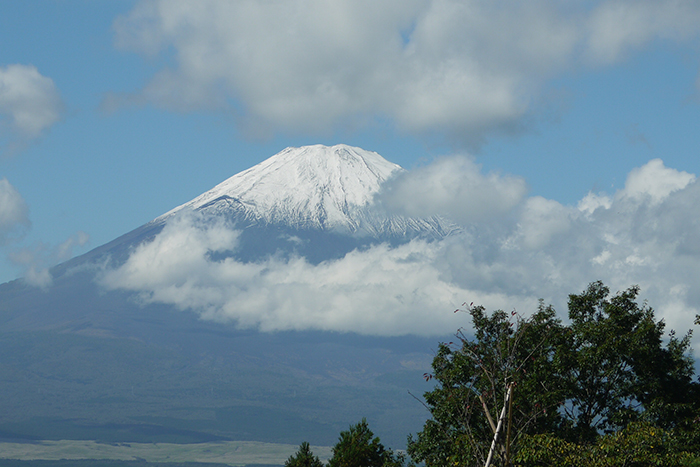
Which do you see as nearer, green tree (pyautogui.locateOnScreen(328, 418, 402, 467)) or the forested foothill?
the forested foothill

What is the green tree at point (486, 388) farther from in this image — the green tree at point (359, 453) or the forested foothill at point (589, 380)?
the green tree at point (359, 453)

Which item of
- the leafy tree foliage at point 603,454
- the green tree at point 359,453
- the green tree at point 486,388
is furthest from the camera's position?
the green tree at point 359,453

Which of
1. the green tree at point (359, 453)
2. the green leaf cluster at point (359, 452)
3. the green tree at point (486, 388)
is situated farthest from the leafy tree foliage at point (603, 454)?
the green tree at point (359, 453)

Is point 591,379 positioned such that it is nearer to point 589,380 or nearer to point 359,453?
point 589,380

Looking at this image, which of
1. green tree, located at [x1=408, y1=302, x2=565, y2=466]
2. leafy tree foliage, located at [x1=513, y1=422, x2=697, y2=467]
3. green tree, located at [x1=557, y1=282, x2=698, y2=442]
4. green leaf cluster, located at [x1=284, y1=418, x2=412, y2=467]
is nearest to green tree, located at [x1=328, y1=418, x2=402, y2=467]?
green leaf cluster, located at [x1=284, y1=418, x2=412, y2=467]

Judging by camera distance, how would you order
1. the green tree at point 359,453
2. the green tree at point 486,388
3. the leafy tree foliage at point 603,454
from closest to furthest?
the leafy tree foliage at point 603,454 < the green tree at point 486,388 < the green tree at point 359,453

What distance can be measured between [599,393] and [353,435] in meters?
17.7

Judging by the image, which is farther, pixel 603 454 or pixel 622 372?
pixel 622 372

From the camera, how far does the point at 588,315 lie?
2766 centimetres

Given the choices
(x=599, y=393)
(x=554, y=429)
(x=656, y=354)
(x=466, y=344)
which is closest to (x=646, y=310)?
(x=656, y=354)

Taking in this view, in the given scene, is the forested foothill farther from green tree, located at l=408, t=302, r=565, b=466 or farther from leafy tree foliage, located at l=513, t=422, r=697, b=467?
leafy tree foliage, located at l=513, t=422, r=697, b=467

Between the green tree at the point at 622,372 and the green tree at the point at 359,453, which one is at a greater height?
the green tree at the point at 622,372

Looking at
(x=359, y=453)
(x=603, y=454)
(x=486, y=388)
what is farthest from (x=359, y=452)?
(x=603, y=454)

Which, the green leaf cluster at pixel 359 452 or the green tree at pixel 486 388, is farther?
the green leaf cluster at pixel 359 452
